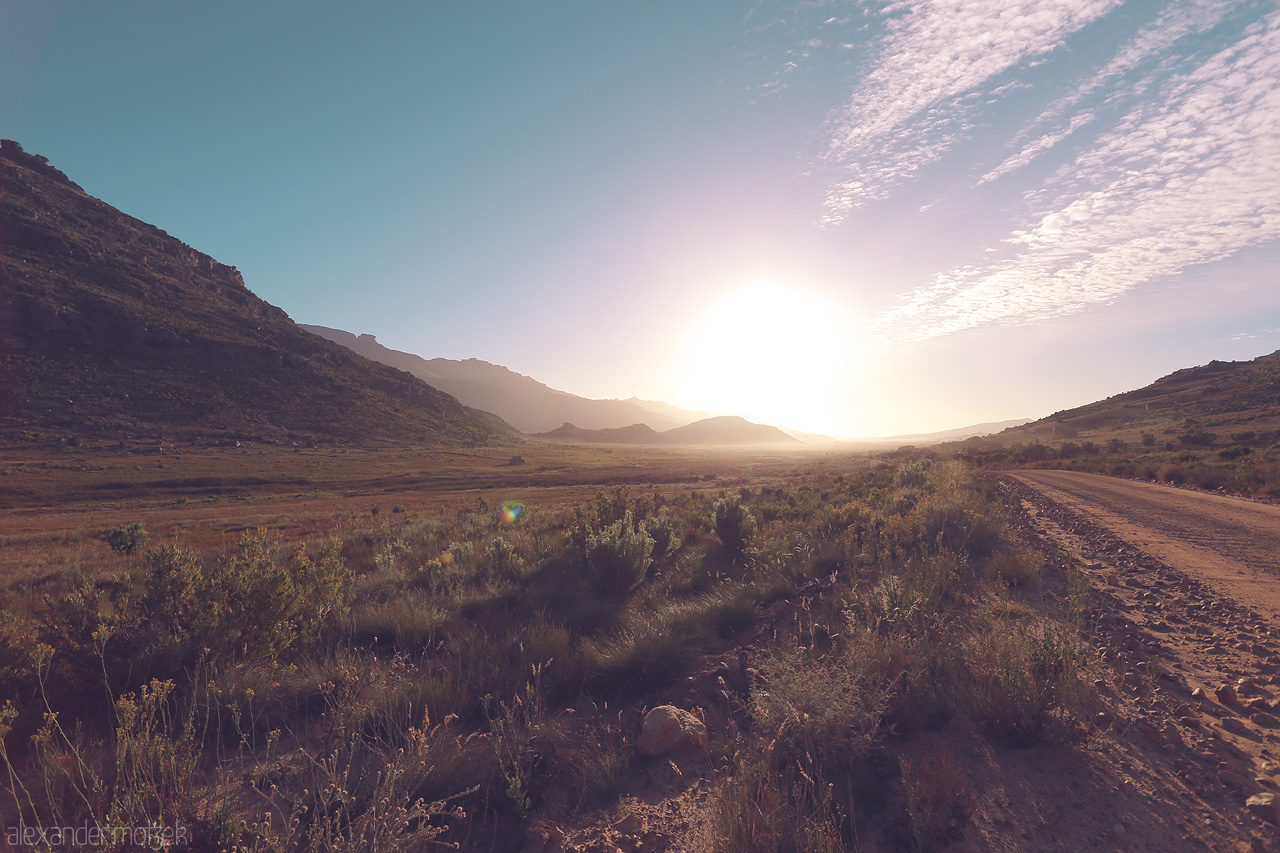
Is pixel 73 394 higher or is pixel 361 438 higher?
pixel 73 394

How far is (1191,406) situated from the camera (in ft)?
149

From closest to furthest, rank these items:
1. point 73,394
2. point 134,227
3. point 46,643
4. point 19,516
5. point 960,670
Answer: point 960,670 → point 46,643 → point 19,516 → point 73,394 → point 134,227

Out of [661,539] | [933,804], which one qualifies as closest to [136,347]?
[661,539]

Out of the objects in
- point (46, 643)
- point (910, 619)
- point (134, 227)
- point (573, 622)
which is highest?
point (134, 227)

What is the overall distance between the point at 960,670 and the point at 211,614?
277 inches

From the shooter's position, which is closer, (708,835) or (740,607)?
(708,835)

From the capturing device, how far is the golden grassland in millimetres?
2875

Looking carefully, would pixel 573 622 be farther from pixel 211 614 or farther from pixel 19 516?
pixel 19 516

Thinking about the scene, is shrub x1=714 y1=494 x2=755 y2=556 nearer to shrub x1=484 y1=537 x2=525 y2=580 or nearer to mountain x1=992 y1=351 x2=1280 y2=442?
shrub x1=484 y1=537 x2=525 y2=580

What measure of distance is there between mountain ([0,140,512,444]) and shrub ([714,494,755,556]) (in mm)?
67739

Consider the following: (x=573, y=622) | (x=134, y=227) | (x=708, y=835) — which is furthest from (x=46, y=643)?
(x=134, y=227)

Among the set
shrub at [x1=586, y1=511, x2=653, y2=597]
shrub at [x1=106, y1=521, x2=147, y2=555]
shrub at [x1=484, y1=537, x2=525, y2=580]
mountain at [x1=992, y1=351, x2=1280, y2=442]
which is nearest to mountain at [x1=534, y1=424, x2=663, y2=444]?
mountain at [x1=992, y1=351, x2=1280, y2=442]

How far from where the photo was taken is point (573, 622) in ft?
20.3

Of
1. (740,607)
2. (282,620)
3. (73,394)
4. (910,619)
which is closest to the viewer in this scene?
(910,619)
